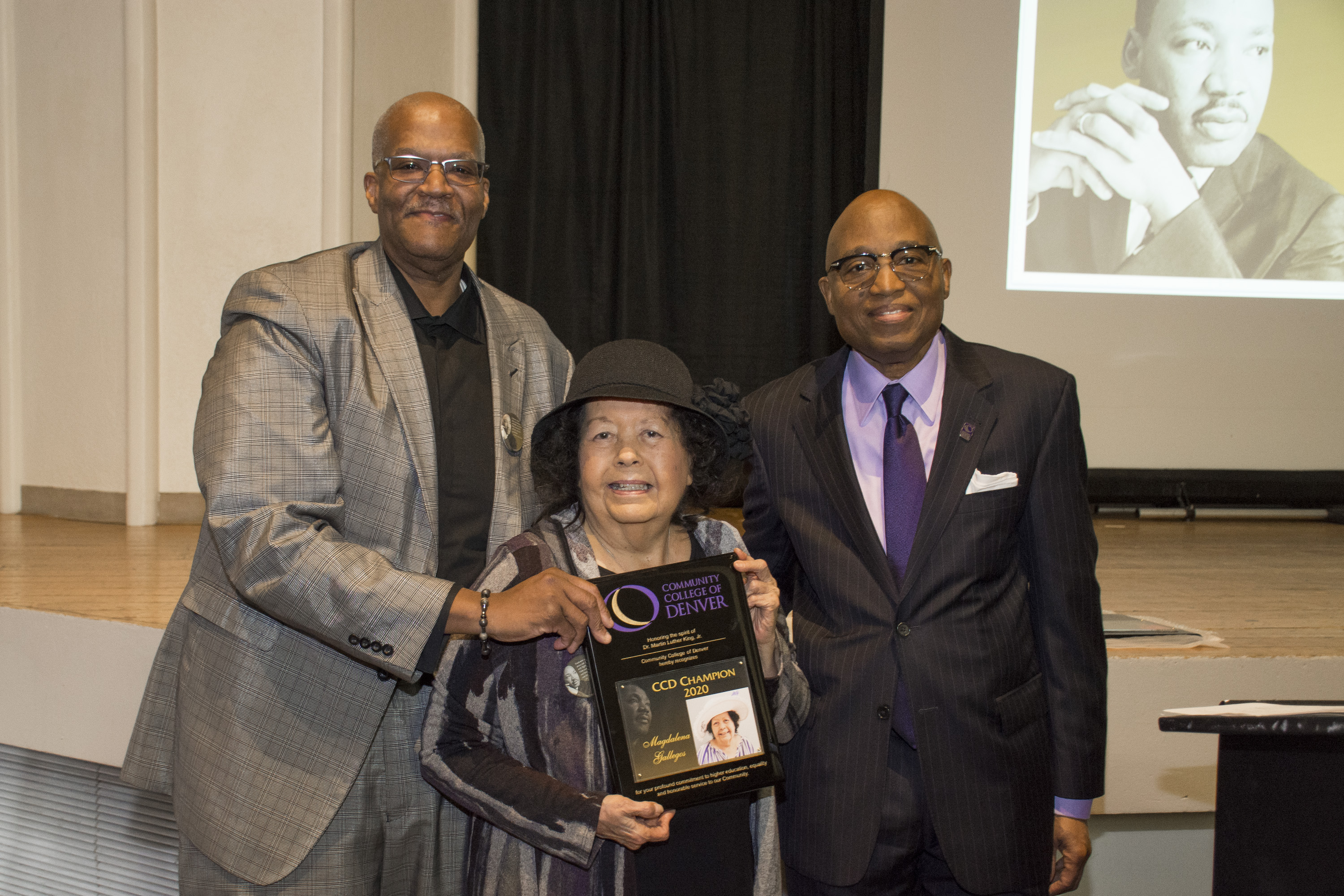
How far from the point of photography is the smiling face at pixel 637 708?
5.04 ft

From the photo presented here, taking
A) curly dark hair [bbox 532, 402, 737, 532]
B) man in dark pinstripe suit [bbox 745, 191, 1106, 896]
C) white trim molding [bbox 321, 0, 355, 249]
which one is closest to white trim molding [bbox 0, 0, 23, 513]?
white trim molding [bbox 321, 0, 355, 249]

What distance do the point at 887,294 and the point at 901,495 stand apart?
0.38 m

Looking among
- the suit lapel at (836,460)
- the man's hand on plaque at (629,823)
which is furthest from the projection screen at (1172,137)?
the man's hand on plaque at (629,823)

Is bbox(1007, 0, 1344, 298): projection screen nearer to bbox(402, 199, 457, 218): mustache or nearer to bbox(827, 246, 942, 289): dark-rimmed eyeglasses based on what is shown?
bbox(827, 246, 942, 289): dark-rimmed eyeglasses

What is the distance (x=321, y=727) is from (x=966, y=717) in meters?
1.16

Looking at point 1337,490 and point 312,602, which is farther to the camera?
point 1337,490

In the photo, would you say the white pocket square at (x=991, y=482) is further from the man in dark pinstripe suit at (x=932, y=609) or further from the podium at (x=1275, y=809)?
the podium at (x=1275, y=809)

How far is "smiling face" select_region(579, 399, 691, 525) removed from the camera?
→ 5.47 ft

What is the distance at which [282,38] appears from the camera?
4.48 metres

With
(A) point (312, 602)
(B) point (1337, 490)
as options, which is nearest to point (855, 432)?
(A) point (312, 602)

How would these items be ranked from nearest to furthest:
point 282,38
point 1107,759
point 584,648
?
point 584,648 < point 1107,759 < point 282,38

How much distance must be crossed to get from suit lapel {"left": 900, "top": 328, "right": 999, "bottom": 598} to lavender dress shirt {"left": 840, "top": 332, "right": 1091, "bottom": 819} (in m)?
Result: 0.04

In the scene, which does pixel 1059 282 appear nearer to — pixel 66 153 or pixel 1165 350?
pixel 1165 350

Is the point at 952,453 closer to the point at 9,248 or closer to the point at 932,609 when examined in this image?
the point at 932,609
